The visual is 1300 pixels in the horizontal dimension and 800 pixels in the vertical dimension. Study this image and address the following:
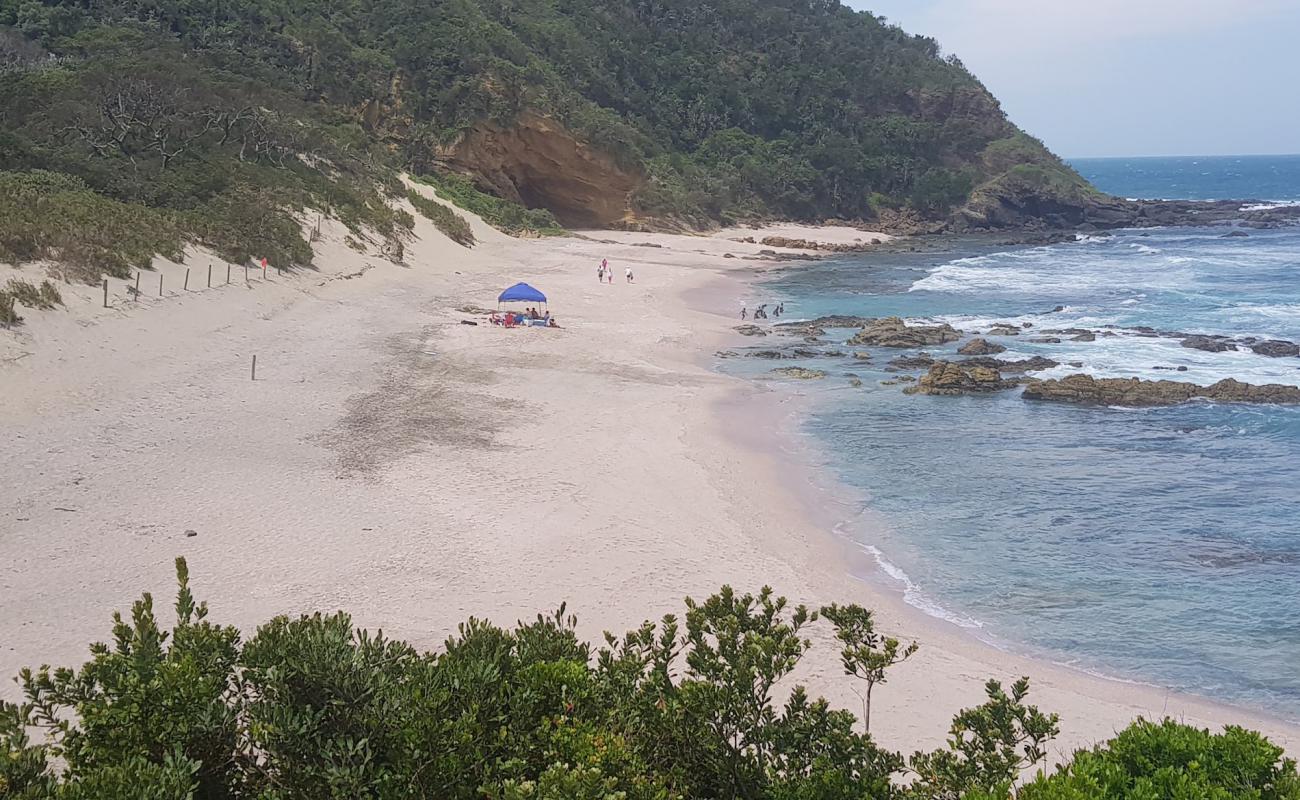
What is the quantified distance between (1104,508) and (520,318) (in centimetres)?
1765

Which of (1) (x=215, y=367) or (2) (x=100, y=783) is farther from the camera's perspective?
(1) (x=215, y=367)

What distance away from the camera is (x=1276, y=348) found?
1057 inches

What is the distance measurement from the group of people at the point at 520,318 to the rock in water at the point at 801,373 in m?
7.39

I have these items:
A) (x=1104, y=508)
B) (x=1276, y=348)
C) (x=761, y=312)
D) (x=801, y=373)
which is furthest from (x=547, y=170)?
(x=1104, y=508)

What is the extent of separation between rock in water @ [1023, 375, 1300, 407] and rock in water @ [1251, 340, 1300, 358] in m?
5.17

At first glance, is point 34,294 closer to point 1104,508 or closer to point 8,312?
point 8,312

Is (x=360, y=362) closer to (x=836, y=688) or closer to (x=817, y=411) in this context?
(x=817, y=411)

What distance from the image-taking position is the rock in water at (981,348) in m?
27.7

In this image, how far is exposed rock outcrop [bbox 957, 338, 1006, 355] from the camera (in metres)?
27.7

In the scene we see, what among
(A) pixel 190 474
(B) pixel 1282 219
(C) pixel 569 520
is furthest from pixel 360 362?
(B) pixel 1282 219

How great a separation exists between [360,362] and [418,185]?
92.7ft

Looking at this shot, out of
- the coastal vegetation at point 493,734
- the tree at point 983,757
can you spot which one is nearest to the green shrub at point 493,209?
the coastal vegetation at point 493,734

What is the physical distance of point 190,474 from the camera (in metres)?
12.8

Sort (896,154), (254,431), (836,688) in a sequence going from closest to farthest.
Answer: (836,688) < (254,431) < (896,154)
